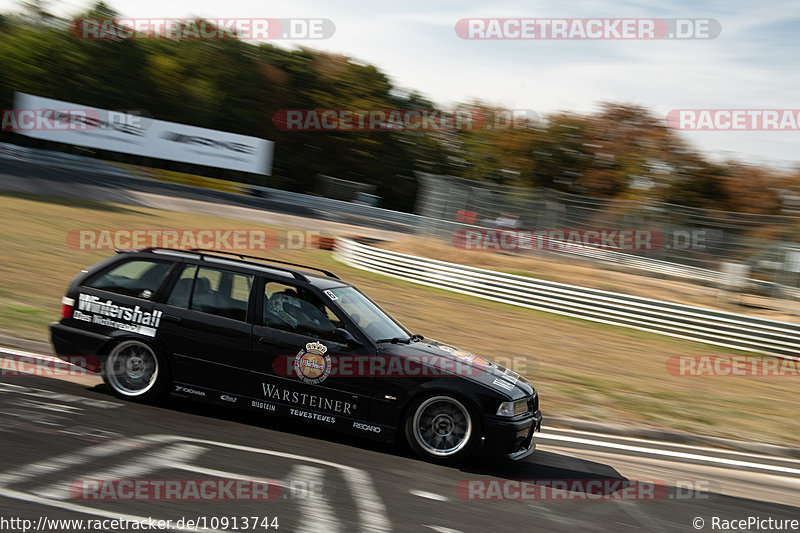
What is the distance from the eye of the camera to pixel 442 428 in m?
5.95

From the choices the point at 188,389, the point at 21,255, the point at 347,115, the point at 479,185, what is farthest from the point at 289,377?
the point at 347,115

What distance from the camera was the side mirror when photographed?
6.05 metres

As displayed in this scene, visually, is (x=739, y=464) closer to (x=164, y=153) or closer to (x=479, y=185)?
(x=479, y=185)

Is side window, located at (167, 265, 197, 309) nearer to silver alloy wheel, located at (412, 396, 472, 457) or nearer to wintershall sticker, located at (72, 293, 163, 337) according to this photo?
wintershall sticker, located at (72, 293, 163, 337)

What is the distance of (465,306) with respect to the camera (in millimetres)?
16359

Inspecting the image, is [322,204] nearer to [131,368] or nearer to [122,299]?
[122,299]

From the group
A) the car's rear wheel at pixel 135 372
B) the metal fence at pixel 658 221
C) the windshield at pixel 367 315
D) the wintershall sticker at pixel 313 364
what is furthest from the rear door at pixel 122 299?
the metal fence at pixel 658 221

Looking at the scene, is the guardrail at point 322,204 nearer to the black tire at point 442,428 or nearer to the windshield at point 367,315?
the windshield at point 367,315

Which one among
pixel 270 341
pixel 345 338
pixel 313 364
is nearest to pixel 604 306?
pixel 345 338

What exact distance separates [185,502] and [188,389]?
210 centimetres

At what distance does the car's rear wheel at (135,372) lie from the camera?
6.39 metres

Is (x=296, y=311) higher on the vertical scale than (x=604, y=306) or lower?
higher

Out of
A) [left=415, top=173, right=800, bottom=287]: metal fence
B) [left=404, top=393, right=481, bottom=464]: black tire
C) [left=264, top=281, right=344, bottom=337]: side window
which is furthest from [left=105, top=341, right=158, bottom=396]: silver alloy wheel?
[left=415, top=173, right=800, bottom=287]: metal fence

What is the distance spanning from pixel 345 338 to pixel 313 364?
365 mm
